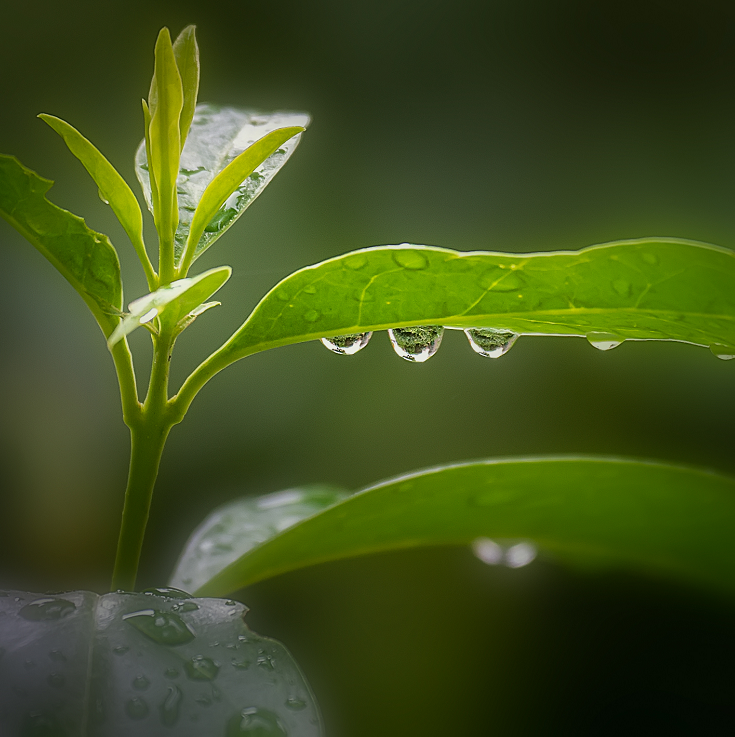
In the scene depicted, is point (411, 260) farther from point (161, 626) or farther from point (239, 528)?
point (239, 528)

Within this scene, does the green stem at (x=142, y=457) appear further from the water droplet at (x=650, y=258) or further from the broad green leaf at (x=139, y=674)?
the water droplet at (x=650, y=258)

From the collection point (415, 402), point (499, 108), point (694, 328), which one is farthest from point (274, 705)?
point (499, 108)

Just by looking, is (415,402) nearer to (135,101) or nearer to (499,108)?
(499,108)

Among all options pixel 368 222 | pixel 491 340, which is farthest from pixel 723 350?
pixel 368 222

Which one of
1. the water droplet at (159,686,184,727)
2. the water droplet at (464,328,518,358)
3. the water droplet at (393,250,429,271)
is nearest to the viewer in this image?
the water droplet at (159,686,184,727)

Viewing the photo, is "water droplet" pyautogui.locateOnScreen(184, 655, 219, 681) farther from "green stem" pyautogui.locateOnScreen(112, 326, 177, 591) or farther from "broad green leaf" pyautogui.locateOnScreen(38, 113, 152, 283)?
"broad green leaf" pyautogui.locateOnScreen(38, 113, 152, 283)

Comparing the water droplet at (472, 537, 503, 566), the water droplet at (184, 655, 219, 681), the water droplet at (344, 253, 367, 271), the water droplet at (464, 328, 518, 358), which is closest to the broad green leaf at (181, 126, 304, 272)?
the water droplet at (344, 253, 367, 271)
